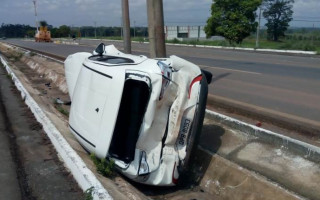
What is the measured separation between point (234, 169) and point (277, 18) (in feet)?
183

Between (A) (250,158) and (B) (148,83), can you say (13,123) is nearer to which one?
(B) (148,83)

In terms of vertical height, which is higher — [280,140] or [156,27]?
[156,27]

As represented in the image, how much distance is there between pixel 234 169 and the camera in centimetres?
514

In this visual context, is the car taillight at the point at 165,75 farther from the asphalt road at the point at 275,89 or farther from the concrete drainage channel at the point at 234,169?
the asphalt road at the point at 275,89

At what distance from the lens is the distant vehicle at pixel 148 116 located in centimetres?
473

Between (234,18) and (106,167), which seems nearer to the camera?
(106,167)

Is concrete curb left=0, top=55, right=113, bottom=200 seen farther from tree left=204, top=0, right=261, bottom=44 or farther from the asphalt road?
tree left=204, top=0, right=261, bottom=44

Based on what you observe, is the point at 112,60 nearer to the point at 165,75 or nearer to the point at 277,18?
the point at 165,75

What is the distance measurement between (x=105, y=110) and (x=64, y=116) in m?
4.06

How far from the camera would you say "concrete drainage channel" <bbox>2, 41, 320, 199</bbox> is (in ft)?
14.7

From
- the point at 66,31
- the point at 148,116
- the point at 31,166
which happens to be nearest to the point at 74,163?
the point at 31,166

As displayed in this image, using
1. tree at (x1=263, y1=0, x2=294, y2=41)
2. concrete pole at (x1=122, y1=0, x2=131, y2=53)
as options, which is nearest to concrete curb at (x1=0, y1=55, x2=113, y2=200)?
concrete pole at (x1=122, y1=0, x2=131, y2=53)

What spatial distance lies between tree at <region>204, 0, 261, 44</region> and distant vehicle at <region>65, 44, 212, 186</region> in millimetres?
39328

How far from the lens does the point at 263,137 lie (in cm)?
589
